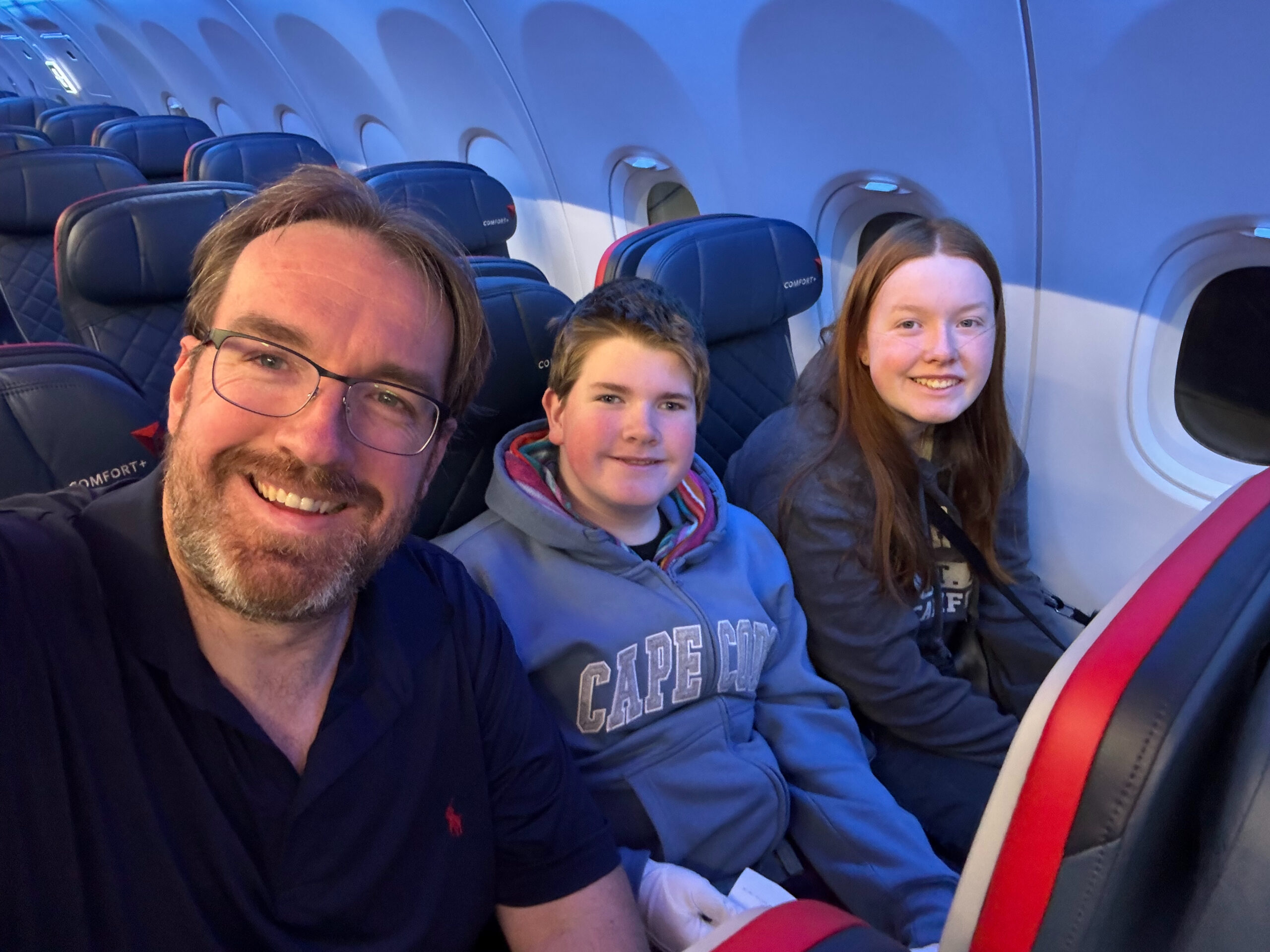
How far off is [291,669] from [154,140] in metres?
6.95

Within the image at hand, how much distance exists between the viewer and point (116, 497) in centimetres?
103

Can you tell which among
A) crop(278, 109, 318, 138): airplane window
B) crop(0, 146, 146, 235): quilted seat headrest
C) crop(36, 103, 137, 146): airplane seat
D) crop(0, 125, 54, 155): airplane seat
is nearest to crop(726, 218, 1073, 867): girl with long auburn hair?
crop(0, 146, 146, 235): quilted seat headrest

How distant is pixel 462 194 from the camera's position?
449 centimetres

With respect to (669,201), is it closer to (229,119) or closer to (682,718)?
(682,718)

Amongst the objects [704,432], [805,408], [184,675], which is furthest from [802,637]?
[184,675]

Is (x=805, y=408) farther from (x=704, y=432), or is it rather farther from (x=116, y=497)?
(x=116, y=497)

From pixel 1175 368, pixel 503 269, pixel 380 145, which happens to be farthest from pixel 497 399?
pixel 380 145

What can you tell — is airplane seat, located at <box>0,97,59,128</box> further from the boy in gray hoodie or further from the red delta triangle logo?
the red delta triangle logo

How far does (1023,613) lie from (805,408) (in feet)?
2.65

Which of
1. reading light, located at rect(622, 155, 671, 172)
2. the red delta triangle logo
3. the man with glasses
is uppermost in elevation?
reading light, located at rect(622, 155, 671, 172)

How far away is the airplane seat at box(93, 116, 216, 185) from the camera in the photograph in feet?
20.3

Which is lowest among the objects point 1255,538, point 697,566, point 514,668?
point 514,668

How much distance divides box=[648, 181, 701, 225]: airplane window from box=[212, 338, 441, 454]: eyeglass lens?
4.16 meters

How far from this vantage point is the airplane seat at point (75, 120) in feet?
25.7
